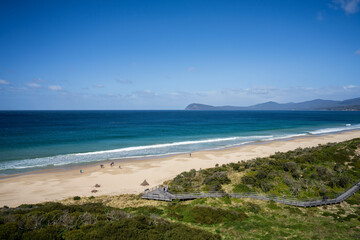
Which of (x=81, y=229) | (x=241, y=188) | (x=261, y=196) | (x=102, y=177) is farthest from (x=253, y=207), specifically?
(x=102, y=177)

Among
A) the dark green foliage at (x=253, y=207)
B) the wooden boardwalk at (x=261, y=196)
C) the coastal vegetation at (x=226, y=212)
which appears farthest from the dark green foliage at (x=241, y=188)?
the dark green foliage at (x=253, y=207)

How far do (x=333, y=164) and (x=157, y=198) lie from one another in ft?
69.8

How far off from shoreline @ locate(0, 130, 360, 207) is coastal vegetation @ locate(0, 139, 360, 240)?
4443 mm

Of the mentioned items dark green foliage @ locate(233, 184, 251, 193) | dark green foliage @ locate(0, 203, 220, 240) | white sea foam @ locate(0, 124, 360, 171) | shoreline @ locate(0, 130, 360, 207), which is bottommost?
shoreline @ locate(0, 130, 360, 207)

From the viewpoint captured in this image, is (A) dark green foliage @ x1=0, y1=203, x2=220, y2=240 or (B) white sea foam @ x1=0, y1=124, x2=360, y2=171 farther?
(B) white sea foam @ x1=0, y1=124, x2=360, y2=171

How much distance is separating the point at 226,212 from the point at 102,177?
66.0ft

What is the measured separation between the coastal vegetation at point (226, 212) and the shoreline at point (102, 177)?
444 centimetres

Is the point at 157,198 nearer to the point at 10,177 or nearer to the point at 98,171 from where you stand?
the point at 98,171

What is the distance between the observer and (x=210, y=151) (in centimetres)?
4266

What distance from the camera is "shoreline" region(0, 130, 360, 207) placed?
22719 mm

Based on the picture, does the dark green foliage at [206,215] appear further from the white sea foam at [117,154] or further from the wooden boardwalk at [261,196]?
the white sea foam at [117,154]

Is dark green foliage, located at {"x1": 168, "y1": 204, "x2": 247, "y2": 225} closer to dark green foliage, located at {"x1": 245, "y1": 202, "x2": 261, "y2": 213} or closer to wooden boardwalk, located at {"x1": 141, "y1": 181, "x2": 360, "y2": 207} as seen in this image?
dark green foliage, located at {"x1": 245, "y1": 202, "x2": 261, "y2": 213}

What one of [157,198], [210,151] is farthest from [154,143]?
[157,198]

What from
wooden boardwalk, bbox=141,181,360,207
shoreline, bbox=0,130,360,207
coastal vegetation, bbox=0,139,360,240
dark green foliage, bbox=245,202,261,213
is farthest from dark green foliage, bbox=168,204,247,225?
shoreline, bbox=0,130,360,207
